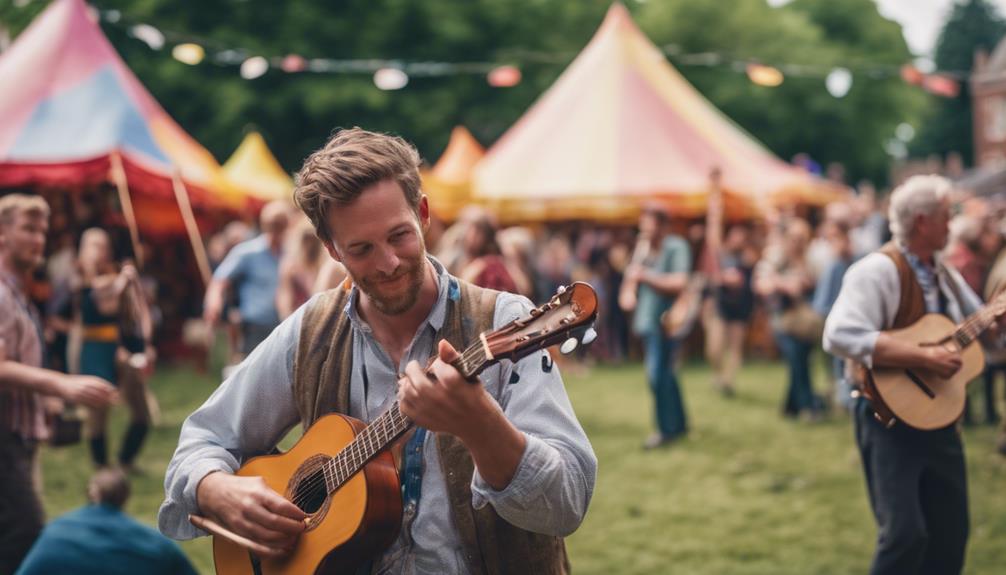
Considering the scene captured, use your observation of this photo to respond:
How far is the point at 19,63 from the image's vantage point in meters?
11.4

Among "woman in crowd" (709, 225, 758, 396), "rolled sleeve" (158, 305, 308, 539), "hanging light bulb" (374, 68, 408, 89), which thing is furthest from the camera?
"hanging light bulb" (374, 68, 408, 89)

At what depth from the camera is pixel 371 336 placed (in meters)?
2.47

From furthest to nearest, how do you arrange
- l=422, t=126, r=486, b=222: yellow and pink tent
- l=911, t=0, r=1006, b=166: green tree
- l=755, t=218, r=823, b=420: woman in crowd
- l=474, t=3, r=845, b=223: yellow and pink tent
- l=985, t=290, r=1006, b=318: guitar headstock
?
l=911, t=0, r=1006, b=166: green tree, l=422, t=126, r=486, b=222: yellow and pink tent, l=474, t=3, r=845, b=223: yellow and pink tent, l=755, t=218, r=823, b=420: woman in crowd, l=985, t=290, r=1006, b=318: guitar headstock

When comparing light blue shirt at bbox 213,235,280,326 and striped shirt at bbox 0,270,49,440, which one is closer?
striped shirt at bbox 0,270,49,440

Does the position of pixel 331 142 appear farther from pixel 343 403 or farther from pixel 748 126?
pixel 748 126

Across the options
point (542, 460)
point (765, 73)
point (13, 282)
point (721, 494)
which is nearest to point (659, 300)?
point (721, 494)

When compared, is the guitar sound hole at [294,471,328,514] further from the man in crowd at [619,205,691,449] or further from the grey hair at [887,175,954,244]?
the man in crowd at [619,205,691,449]

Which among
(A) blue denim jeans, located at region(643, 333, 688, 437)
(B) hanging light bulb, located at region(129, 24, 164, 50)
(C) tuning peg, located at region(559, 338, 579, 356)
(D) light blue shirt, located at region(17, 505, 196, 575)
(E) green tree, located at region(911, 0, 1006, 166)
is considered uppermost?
(C) tuning peg, located at region(559, 338, 579, 356)

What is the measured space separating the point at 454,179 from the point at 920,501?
17.9 m

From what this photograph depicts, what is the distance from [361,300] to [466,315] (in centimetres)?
29

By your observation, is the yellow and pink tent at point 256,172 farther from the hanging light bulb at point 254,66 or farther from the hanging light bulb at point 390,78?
the hanging light bulb at point 254,66

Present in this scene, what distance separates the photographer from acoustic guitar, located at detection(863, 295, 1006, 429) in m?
4.06

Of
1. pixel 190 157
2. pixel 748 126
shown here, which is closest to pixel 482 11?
pixel 748 126

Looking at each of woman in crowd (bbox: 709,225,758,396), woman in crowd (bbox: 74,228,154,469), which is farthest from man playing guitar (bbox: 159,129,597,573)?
woman in crowd (bbox: 709,225,758,396)
